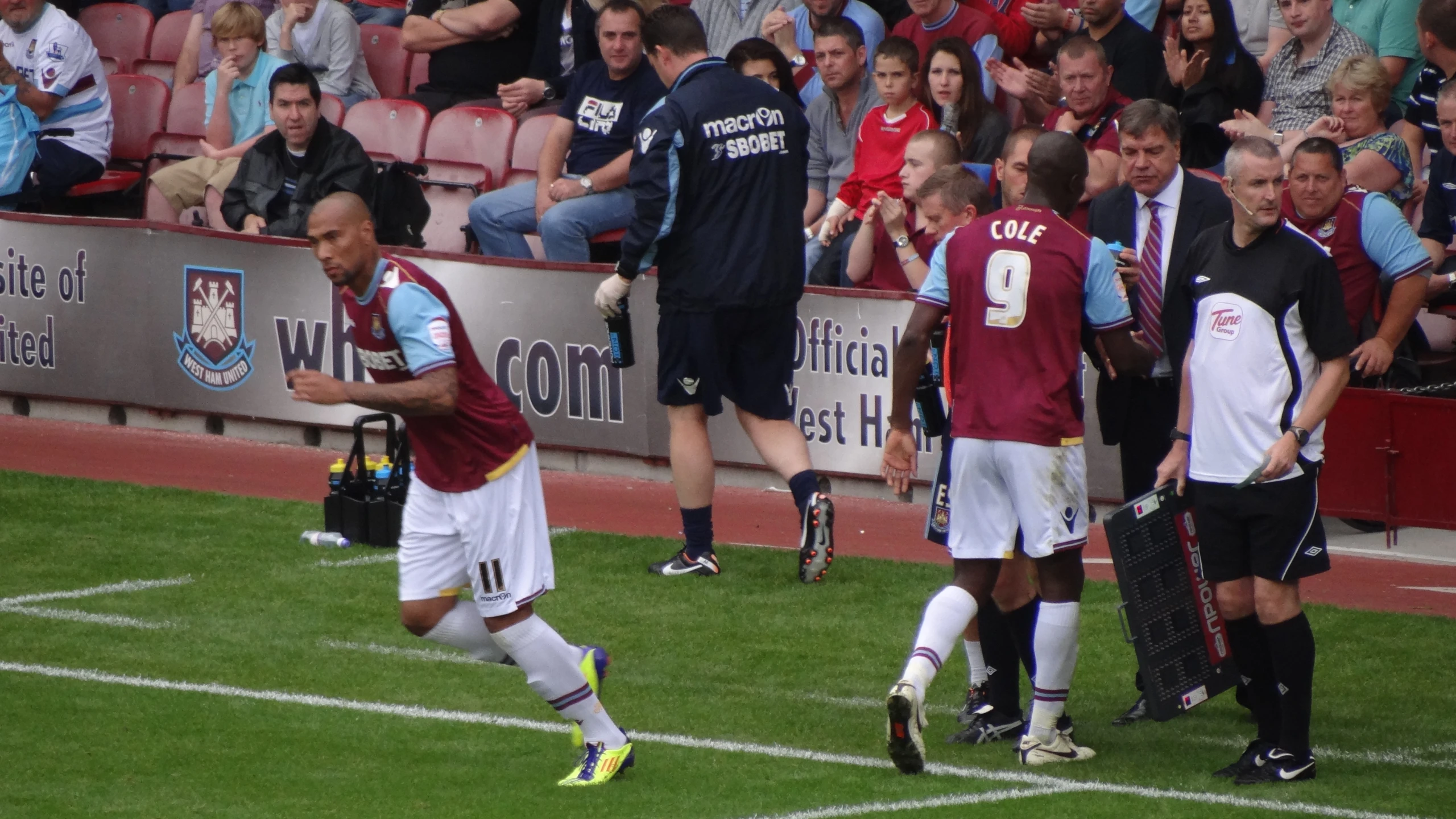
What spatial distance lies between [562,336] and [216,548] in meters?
2.73

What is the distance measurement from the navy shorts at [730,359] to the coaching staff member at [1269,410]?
3.20 metres

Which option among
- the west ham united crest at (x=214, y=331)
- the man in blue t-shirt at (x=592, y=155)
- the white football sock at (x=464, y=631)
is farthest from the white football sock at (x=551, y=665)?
the west ham united crest at (x=214, y=331)

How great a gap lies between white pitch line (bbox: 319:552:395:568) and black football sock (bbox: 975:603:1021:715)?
3.82m

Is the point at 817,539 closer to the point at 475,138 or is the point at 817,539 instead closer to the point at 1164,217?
the point at 1164,217

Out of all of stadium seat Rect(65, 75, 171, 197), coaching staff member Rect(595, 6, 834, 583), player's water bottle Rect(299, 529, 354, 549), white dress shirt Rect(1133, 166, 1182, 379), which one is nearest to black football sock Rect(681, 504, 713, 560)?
coaching staff member Rect(595, 6, 834, 583)

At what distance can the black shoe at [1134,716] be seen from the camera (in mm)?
6742

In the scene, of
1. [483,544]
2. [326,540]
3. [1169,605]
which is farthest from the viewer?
[326,540]

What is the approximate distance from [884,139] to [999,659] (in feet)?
17.9

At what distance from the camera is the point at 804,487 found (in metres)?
8.82

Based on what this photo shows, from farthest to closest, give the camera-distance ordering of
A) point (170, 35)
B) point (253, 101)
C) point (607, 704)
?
point (170, 35)
point (253, 101)
point (607, 704)

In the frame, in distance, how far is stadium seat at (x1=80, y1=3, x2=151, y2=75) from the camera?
692 inches

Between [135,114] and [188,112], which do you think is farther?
[135,114]

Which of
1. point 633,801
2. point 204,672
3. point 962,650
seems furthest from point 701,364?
point 633,801

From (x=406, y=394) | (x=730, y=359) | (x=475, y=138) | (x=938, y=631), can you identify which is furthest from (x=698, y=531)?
(x=475, y=138)
